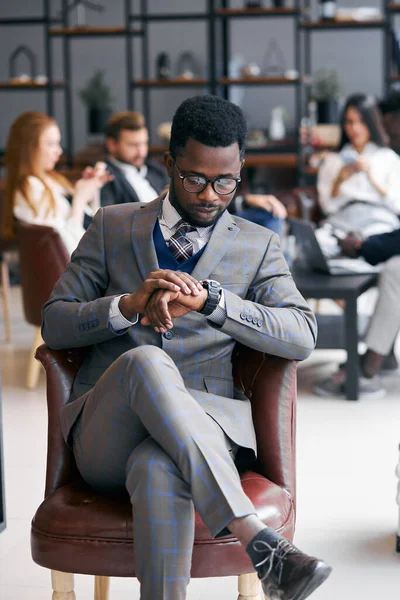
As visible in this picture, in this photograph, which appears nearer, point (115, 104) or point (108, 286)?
point (108, 286)

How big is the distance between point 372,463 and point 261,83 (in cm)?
437

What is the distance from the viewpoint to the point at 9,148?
484 centimetres

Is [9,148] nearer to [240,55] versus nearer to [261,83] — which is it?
[261,83]

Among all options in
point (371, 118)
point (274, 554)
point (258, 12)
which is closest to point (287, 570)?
point (274, 554)

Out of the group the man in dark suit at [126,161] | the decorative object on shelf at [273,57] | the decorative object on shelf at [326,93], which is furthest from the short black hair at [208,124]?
the decorative object on shelf at [273,57]

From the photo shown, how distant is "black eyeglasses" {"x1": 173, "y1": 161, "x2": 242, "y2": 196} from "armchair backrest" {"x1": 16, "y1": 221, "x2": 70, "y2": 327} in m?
2.43

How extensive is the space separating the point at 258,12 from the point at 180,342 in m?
5.54

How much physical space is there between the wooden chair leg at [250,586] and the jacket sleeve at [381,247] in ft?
8.43

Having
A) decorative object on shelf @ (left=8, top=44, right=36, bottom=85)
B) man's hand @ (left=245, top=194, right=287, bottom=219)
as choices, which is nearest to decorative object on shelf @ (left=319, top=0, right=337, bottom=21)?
decorative object on shelf @ (left=8, top=44, right=36, bottom=85)

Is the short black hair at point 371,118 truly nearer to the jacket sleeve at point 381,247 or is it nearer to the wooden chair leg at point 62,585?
the jacket sleeve at point 381,247

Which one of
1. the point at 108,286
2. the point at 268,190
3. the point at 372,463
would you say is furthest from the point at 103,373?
the point at 268,190

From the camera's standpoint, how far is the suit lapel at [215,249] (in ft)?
6.96

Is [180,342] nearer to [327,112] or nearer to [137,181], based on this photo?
[137,181]

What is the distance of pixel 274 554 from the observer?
1725mm
